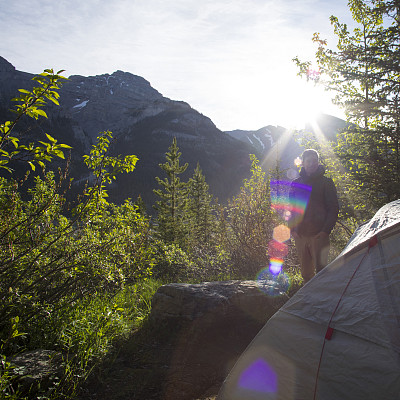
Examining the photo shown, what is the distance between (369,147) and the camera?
25.2 ft

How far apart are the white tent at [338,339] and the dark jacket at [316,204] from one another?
2137 mm

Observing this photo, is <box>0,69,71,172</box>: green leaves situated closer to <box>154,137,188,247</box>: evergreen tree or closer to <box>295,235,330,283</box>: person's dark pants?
<box>295,235,330,283</box>: person's dark pants

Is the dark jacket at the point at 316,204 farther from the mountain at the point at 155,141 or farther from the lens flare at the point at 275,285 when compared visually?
the mountain at the point at 155,141

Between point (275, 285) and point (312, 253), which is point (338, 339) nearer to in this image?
point (312, 253)

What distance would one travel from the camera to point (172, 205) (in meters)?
21.8

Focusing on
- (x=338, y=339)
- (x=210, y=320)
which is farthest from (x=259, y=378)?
(x=210, y=320)

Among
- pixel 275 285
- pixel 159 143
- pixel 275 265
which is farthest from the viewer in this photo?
pixel 159 143

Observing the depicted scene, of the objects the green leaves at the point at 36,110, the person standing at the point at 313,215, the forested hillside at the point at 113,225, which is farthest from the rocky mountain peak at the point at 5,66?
the person standing at the point at 313,215

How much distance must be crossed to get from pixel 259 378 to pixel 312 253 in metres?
2.88

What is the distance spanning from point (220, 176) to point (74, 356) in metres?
134

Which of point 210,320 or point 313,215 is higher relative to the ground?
point 313,215

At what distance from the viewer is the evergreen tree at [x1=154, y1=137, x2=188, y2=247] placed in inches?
801

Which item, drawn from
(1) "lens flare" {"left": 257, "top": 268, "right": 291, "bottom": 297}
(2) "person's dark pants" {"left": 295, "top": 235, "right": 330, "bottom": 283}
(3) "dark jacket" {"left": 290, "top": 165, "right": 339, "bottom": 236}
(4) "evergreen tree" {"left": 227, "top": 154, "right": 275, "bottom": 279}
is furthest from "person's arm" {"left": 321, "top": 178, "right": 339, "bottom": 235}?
(4) "evergreen tree" {"left": 227, "top": 154, "right": 275, "bottom": 279}

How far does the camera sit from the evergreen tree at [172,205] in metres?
20.3
